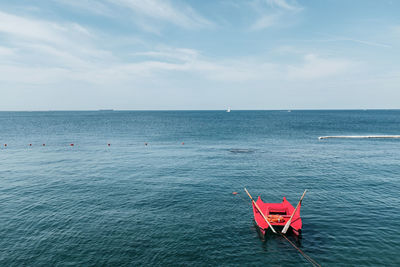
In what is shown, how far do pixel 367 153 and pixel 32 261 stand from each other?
276 feet

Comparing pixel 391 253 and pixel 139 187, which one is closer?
pixel 391 253

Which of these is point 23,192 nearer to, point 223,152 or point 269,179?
point 269,179

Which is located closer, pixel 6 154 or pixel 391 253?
pixel 391 253

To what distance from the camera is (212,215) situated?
3312 centimetres

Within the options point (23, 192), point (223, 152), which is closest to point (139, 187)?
point (23, 192)

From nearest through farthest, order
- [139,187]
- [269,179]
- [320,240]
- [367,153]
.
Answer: [320,240] → [139,187] → [269,179] → [367,153]

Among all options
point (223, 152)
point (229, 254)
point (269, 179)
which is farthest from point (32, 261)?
point (223, 152)

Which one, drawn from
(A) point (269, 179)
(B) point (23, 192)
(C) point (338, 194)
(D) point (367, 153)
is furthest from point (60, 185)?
(D) point (367, 153)

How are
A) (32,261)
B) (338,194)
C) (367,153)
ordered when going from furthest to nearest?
(367,153), (338,194), (32,261)

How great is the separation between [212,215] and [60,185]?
30159 mm

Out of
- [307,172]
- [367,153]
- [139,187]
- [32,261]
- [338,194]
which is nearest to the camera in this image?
[32,261]

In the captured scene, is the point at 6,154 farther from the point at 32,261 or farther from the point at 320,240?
the point at 320,240

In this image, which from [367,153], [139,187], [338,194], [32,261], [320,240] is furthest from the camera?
[367,153]

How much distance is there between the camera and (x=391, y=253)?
957 inches
